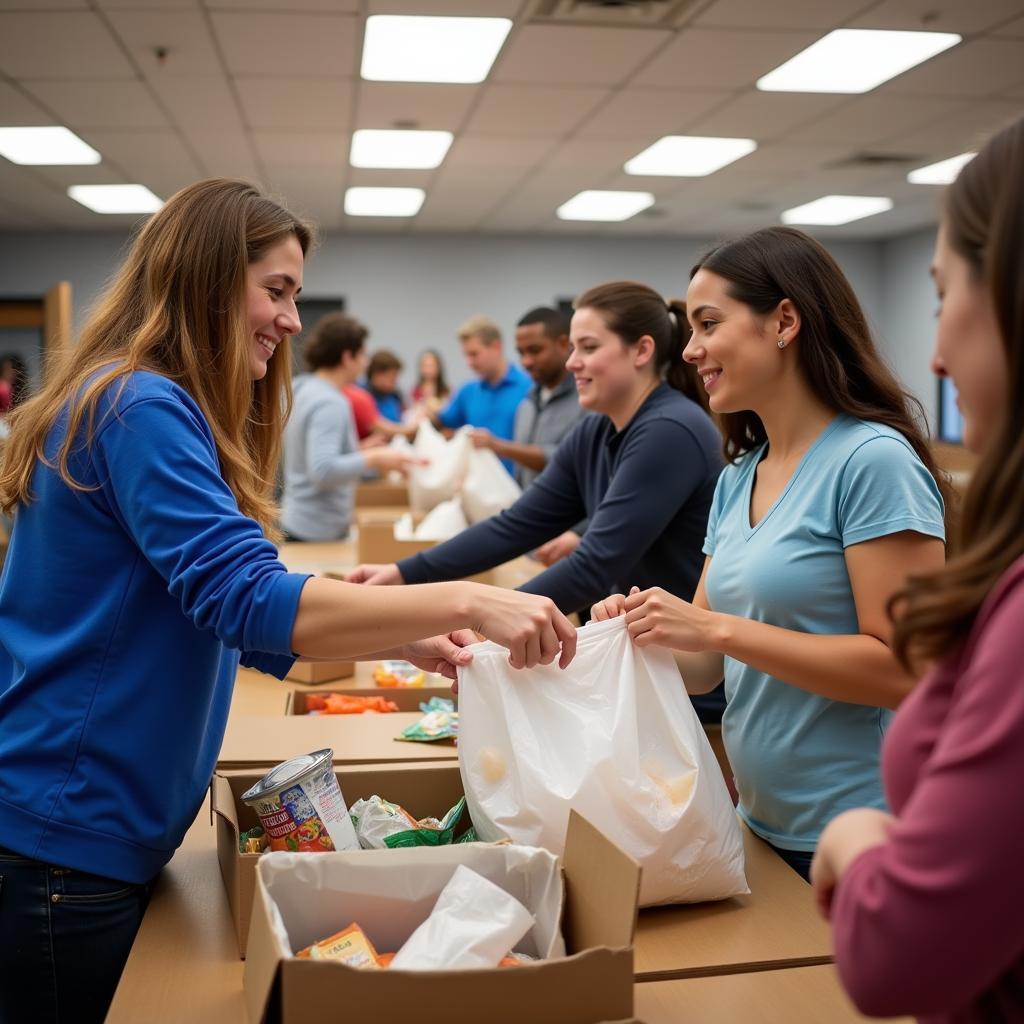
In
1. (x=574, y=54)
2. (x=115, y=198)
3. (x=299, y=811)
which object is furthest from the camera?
(x=115, y=198)

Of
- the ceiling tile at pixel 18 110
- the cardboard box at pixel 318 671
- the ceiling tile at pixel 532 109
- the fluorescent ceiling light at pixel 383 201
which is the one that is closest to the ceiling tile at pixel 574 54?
the ceiling tile at pixel 532 109

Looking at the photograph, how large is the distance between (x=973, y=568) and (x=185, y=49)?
4707 mm

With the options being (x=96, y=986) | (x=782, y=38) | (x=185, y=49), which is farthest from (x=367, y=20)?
(x=96, y=986)

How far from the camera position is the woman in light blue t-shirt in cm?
123

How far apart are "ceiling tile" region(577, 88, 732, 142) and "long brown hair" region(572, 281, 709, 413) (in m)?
3.35

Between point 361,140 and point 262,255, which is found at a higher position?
point 361,140

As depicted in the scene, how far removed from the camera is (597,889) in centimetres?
93

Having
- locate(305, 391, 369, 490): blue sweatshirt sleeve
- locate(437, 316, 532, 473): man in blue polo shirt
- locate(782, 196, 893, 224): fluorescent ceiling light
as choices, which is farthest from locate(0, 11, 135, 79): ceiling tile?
locate(782, 196, 893, 224): fluorescent ceiling light

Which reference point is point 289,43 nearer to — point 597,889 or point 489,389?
point 489,389

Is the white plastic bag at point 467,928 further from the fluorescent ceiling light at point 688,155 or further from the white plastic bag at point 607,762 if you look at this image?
the fluorescent ceiling light at point 688,155

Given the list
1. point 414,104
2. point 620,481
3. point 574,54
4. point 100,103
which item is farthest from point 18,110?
point 620,481

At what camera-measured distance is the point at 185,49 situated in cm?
454

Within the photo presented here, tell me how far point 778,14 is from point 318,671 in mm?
3327

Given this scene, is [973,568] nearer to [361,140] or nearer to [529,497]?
[529,497]
